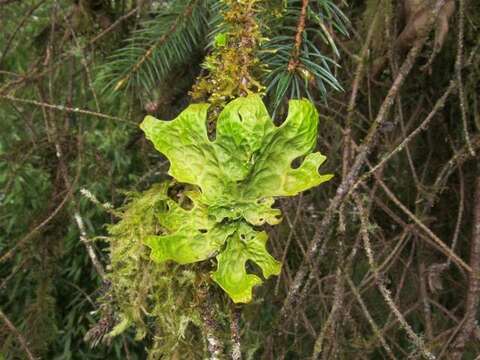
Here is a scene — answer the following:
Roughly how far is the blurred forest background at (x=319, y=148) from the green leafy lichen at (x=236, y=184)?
0.14 ft

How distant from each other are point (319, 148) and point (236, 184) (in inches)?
23.8

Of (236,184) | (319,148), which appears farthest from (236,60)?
(319,148)

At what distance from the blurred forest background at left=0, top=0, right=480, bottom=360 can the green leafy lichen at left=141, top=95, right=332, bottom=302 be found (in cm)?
4

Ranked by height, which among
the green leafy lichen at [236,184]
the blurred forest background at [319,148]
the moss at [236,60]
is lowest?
the blurred forest background at [319,148]

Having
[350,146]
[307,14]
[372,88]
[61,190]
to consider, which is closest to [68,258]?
[61,190]

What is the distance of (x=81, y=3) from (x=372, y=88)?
1.78 ft

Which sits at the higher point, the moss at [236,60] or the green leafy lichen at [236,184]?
the moss at [236,60]

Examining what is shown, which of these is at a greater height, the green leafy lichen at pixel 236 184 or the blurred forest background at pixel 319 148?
the green leafy lichen at pixel 236 184

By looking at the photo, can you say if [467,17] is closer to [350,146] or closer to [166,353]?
[350,146]

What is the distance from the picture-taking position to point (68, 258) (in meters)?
2.04

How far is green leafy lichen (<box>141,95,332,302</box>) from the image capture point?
532 millimetres

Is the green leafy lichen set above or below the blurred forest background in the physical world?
above

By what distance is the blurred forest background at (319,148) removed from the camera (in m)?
0.63

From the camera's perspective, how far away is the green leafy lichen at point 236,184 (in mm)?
532
